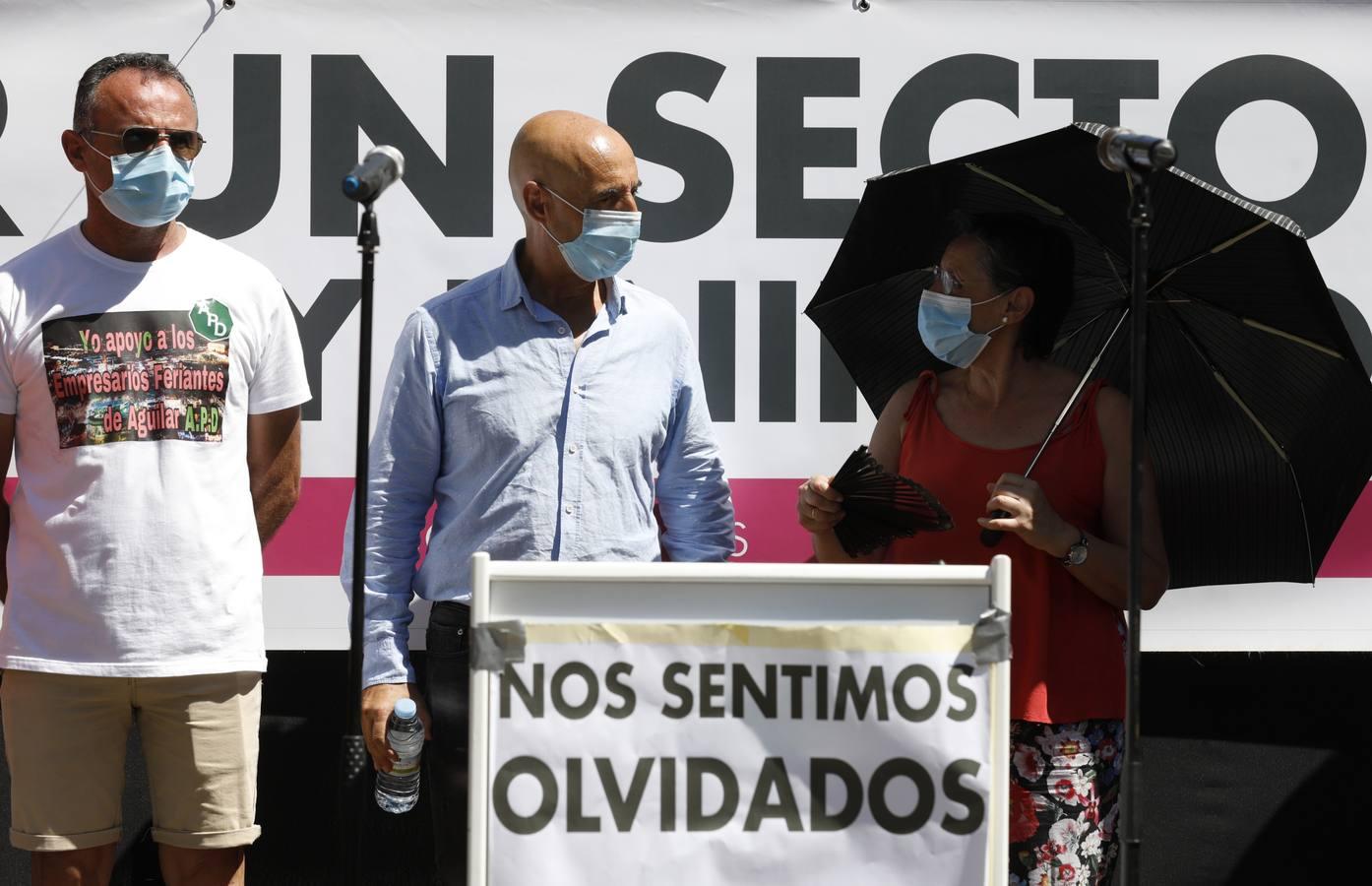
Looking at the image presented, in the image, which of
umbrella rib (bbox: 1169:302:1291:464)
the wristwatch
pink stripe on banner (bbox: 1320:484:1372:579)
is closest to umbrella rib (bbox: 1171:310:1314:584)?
umbrella rib (bbox: 1169:302:1291:464)

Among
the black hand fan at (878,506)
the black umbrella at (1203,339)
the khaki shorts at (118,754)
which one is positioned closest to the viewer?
the black hand fan at (878,506)

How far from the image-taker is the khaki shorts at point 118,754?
2.91m

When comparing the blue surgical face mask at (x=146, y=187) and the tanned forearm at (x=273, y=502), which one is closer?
the blue surgical face mask at (x=146, y=187)

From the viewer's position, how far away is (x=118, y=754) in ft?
9.81

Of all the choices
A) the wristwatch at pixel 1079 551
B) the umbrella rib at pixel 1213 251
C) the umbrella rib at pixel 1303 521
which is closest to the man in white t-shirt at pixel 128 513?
the wristwatch at pixel 1079 551

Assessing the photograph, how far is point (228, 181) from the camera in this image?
147 inches

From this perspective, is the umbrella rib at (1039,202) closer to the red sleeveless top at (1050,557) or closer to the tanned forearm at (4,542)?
the red sleeveless top at (1050,557)

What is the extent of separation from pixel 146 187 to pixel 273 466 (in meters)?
0.65

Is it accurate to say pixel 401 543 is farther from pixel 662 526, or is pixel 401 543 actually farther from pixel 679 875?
pixel 679 875

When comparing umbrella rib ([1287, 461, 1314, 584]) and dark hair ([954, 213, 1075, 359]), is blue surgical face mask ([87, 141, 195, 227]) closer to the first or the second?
dark hair ([954, 213, 1075, 359])

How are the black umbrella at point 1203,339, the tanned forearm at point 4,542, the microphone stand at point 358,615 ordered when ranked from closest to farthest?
the microphone stand at point 358,615
the black umbrella at point 1203,339
the tanned forearm at point 4,542

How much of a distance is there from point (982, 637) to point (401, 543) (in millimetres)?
1197

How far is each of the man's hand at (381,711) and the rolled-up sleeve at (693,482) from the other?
64 centimetres

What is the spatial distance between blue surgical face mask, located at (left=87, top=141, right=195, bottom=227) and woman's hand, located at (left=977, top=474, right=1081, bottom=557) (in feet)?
5.54
